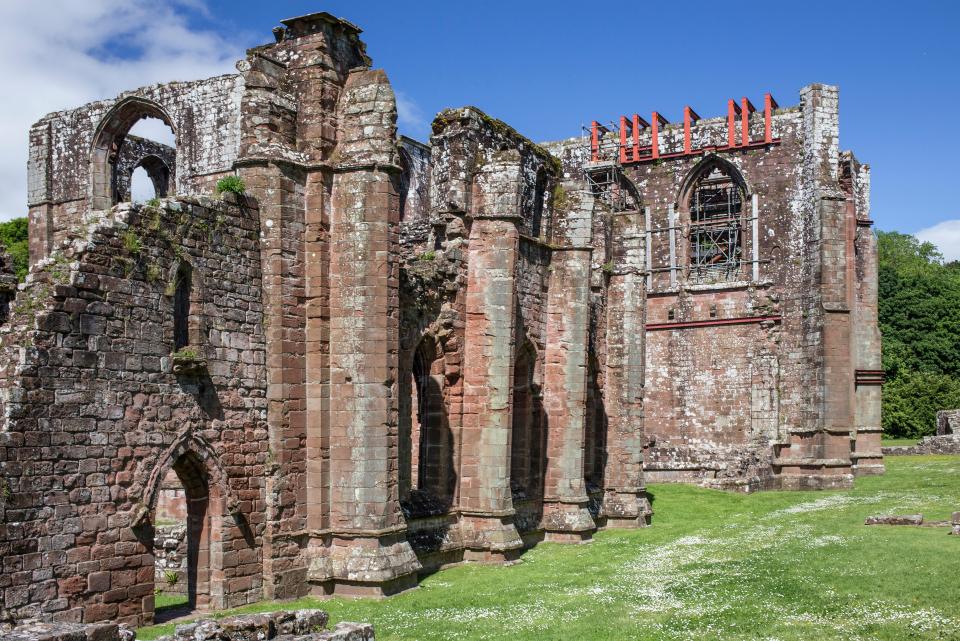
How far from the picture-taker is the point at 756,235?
3462 centimetres

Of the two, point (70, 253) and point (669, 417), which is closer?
point (70, 253)

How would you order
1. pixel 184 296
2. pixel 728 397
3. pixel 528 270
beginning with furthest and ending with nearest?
pixel 728 397, pixel 528 270, pixel 184 296

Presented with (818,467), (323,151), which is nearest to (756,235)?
(818,467)

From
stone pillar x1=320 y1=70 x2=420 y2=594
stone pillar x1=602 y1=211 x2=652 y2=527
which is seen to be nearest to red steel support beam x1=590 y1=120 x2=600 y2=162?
stone pillar x1=602 y1=211 x2=652 y2=527

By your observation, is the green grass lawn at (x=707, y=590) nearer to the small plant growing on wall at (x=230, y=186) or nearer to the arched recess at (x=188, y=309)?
the arched recess at (x=188, y=309)

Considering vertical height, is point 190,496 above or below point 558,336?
below

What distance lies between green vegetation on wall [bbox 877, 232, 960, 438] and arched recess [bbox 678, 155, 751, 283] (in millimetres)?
21787

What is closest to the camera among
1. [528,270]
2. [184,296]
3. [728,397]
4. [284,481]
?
[184,296]

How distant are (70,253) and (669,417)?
85.0ft

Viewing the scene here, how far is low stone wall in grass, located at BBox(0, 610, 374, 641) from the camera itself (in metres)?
8.40

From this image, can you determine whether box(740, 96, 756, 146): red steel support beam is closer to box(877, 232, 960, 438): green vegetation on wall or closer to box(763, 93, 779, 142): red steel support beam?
box(763, 93, 779, 142): red steel support beam

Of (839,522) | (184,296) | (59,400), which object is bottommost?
(839,522)

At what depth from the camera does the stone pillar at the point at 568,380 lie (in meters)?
21.9

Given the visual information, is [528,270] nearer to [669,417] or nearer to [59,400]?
[59,400]
